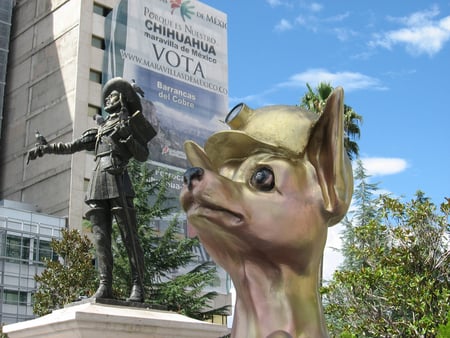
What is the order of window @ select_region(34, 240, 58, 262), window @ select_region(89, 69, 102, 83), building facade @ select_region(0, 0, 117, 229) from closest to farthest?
window @ select_region(34, 240, 58, 262) < building facade @ select_region(0, 0, 117, 229) < window @ select_region(89, 69, 102, 83)

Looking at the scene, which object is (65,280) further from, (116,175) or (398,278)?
(116,175)

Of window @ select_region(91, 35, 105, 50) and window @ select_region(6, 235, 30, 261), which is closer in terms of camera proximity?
window @ select_region(6, 235, 30, 261)

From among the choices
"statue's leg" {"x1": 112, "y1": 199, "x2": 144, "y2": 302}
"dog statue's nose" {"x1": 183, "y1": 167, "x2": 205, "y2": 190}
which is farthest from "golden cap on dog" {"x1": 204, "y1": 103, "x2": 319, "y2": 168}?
"statue's leg" {"x1": 112, "y1": 199, "x2": 144, "y2": 302}

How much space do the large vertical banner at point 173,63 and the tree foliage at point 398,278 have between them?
2756cm

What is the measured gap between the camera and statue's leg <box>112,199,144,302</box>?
608cm

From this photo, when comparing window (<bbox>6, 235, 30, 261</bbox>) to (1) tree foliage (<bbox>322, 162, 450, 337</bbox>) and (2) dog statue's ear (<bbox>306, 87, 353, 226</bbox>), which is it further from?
(2) dog statue's ear (<bbox>306, 87, 353, 226</bbox>)

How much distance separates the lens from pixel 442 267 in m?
13.1

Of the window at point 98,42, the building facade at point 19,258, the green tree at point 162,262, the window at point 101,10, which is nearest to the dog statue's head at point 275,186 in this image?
the green tree at point 162,262

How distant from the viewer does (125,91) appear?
6223 millimetres

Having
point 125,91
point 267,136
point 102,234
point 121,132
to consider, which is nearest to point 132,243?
point 102,234

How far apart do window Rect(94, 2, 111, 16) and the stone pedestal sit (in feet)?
125

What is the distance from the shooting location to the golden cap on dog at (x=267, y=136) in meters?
2.79

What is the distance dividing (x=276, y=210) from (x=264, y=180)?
0.47 feet

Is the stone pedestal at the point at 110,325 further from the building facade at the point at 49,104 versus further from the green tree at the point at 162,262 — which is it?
the building facade at the point at 49,104
